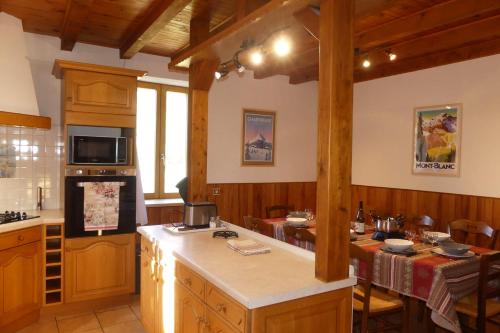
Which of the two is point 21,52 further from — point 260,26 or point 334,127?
point 334,127

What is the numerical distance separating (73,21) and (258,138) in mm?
2591

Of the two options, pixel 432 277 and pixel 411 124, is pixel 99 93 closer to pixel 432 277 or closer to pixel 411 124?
pixel 432 277

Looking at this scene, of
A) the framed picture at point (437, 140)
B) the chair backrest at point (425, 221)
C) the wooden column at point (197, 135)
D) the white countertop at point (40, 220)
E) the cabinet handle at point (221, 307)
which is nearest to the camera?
the cabinet handle at point (221, 307)

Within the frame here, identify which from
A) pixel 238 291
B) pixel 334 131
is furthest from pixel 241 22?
pixel 238 291

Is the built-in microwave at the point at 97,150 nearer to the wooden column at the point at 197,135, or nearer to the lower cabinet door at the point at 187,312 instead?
the wooden column at the point at 197,135

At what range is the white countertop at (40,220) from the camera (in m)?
2.87

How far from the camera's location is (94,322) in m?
3.20

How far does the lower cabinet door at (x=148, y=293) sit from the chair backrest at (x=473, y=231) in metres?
2.59

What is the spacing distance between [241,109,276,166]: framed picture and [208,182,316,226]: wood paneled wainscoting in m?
0.34

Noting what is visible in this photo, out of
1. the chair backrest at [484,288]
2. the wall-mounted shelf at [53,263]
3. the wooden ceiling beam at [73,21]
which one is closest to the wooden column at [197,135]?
the wooden ceiling beam at [73,21]

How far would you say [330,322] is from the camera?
68.5 inches

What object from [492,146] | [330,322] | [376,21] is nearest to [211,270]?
[330,322]

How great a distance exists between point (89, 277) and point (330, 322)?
2460 mm

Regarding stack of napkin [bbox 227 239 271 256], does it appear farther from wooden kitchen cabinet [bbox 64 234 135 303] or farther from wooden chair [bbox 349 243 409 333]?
wooden kitchen cabinet [bbox 64 234 135 303]
